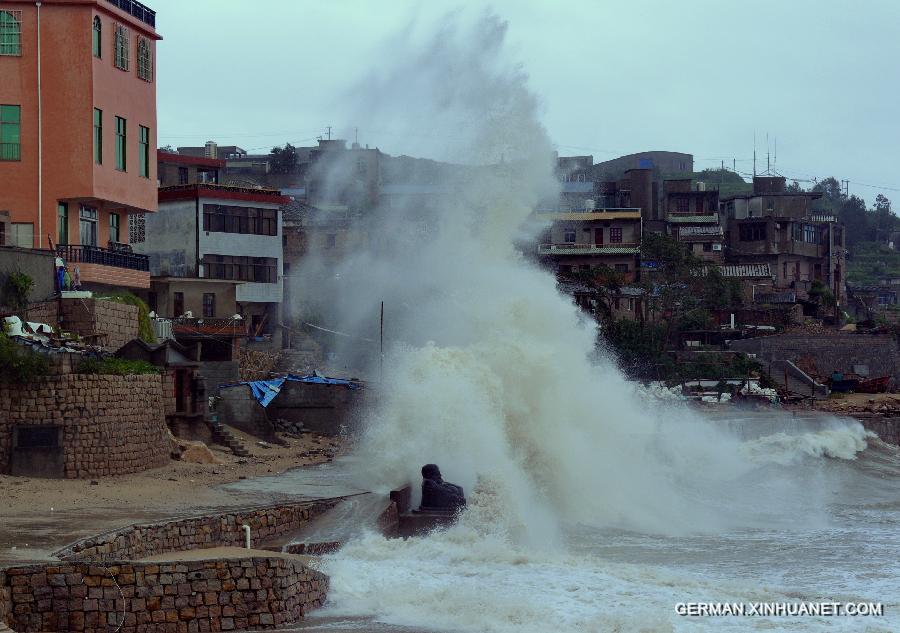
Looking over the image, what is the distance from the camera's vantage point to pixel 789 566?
1886 centimetres

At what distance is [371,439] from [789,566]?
29.7ft

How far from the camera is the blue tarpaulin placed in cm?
3303

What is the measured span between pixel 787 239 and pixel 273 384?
1462 inches

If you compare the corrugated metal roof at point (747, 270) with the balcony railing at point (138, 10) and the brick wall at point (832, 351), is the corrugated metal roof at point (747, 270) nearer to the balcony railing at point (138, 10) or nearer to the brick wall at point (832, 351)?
the brick wall at point (832, 351)

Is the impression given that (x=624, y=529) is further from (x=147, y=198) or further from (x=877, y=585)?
(x=147, y=198)

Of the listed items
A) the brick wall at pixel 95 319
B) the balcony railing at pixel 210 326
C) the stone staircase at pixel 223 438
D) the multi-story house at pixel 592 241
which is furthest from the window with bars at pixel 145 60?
the multi-story house at pixel 592 241

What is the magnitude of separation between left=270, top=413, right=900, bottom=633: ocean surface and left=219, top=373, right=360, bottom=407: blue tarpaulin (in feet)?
42.1

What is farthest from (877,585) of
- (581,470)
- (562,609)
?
(581,470)

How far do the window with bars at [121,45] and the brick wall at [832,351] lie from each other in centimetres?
3200

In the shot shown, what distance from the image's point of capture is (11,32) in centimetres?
2848

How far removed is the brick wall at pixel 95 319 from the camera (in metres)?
24.8

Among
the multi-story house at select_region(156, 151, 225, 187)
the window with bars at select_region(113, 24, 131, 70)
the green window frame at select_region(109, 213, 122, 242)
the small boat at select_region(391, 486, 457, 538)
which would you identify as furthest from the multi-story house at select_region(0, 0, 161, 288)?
the multi-story house at select_region(156, 151, 225, 187)

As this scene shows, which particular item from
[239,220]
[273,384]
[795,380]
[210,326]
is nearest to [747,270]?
[795,380]

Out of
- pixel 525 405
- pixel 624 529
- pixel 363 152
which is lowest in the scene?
pixel 624 529
